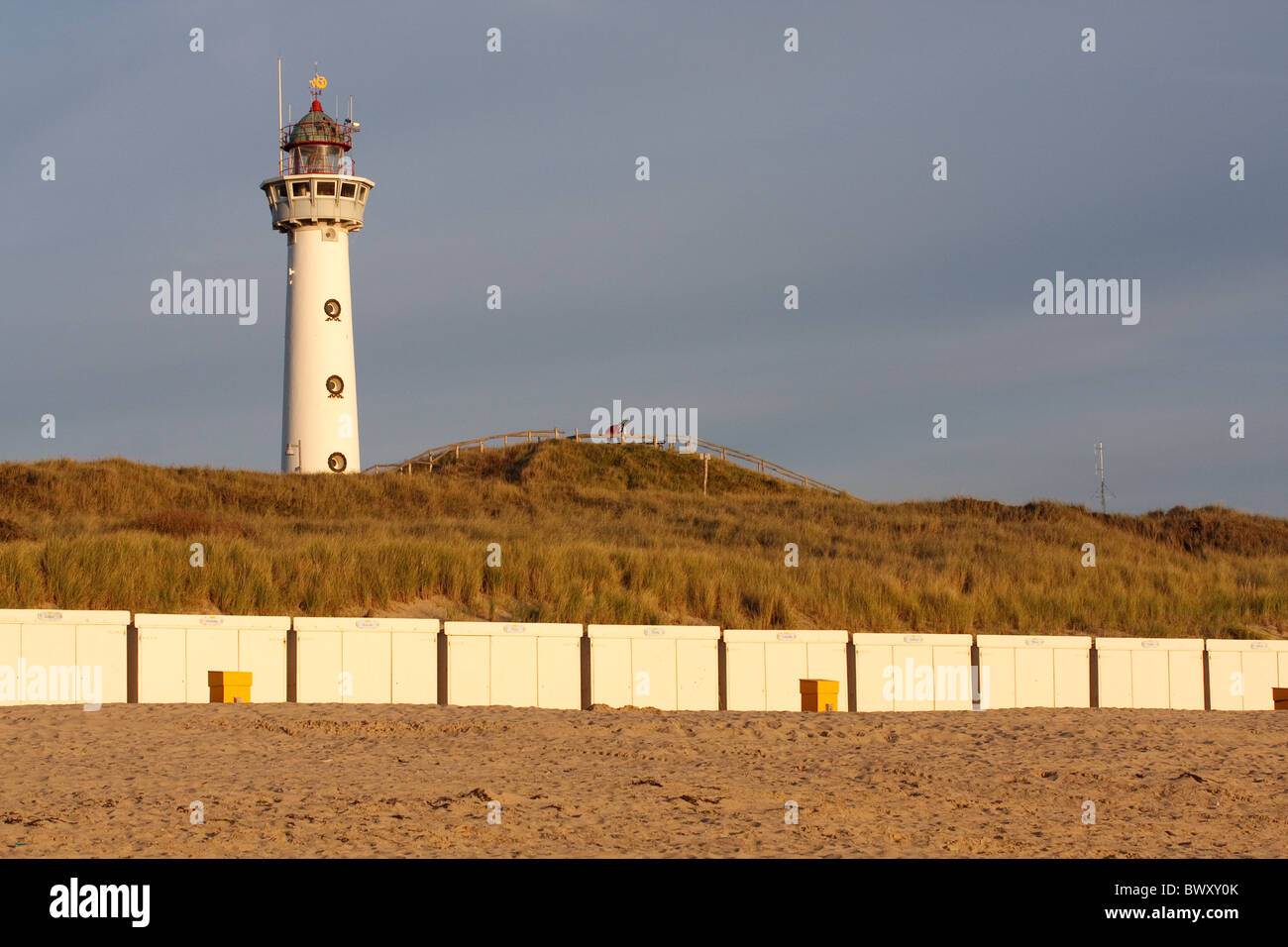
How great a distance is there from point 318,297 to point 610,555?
21058mm

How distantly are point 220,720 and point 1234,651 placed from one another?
13639mm

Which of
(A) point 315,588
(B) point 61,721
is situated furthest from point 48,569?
(B) point 61,721

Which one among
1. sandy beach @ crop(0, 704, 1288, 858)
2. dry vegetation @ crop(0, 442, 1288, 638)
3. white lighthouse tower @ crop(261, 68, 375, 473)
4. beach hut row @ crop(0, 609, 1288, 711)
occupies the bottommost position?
sandy beach @ crop(0, 704, 1288, 858)

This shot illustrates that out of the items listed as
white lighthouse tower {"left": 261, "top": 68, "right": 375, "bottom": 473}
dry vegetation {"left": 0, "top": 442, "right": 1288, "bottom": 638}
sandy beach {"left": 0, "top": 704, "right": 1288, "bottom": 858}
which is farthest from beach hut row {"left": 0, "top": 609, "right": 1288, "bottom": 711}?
white lighthouse tower {"left": 261, "top": 68, "right": 375, "bottom": 473}

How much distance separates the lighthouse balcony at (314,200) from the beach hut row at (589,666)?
3218 cm

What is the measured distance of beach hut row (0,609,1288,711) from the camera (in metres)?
16.1

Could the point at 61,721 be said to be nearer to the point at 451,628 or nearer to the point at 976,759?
the point at 451,628

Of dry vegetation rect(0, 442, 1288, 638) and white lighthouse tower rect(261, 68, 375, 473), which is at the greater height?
white lighthouse tower rect(261, 68, 375, 473)

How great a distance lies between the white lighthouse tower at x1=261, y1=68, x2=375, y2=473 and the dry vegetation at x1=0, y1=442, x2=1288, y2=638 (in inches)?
64.8

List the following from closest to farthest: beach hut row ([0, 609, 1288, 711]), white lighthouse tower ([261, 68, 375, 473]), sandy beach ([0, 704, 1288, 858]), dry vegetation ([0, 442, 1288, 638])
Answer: sandy beach ([0, 704, 1288, 858]), beach hut row ([0, 609, 1288, 711]), dry vegetation ([0, 442, 1288, 638]), white lighthouse tower ([261, 68, 375, 473])

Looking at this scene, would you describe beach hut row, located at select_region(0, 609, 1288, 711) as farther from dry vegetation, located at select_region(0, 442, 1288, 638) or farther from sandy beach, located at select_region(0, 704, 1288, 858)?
dry vegetation, located at select_region(0, 442, 1288, 638)

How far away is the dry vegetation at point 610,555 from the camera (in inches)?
1002
